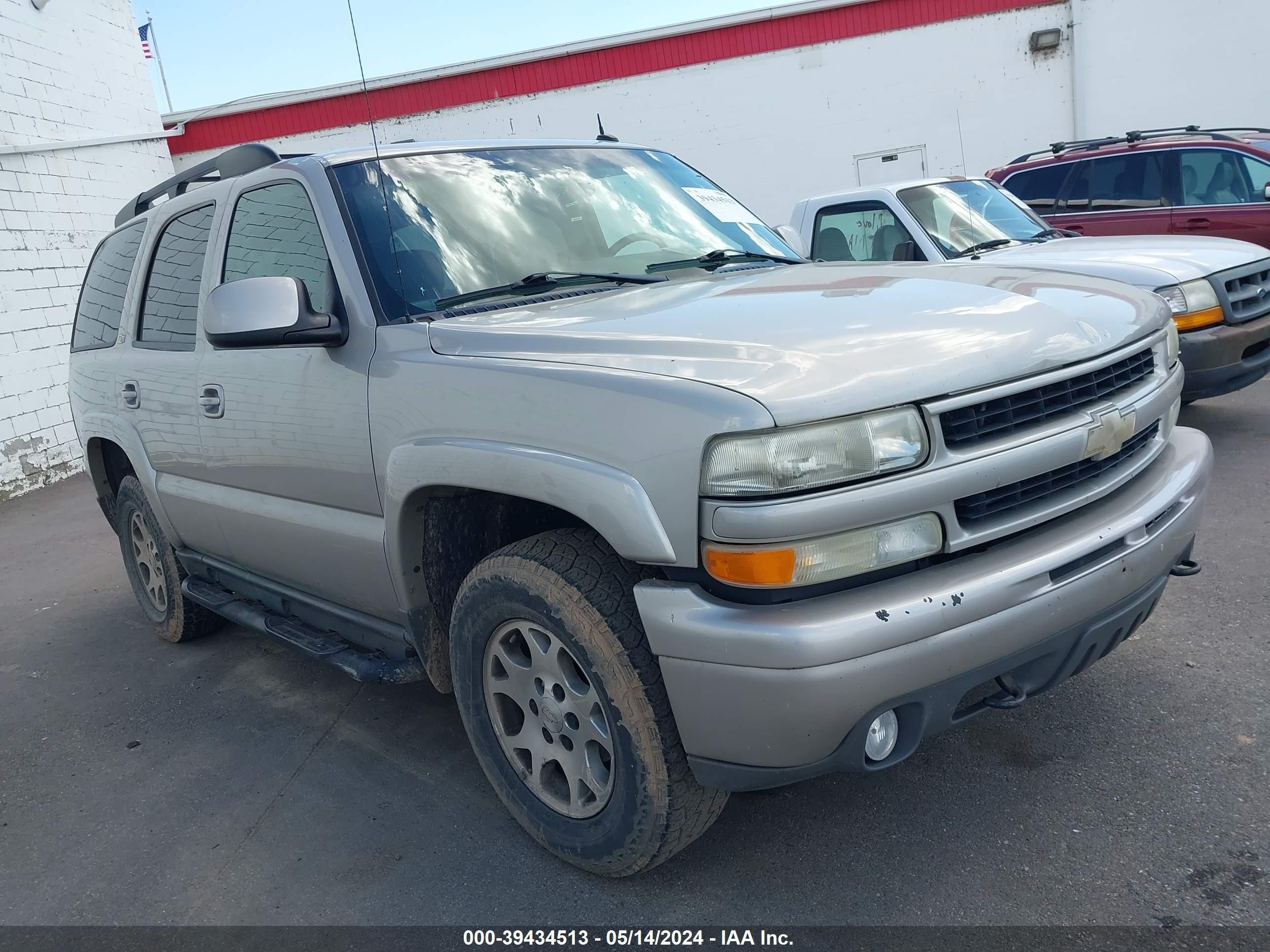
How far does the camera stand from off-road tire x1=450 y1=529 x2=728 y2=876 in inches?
87.0

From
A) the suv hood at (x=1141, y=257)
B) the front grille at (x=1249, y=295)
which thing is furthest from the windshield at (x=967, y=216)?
the front grille at (x=1249, y=295)

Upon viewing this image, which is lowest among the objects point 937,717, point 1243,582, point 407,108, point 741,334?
point 1243,582

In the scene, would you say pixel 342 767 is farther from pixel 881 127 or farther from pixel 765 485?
pixel 881 127

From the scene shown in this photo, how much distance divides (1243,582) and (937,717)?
8.17 ft

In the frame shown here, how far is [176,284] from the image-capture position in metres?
4.02

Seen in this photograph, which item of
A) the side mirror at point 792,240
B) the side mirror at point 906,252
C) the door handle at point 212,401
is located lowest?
the side mirror at point 906,252

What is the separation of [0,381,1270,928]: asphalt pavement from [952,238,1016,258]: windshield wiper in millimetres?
3006

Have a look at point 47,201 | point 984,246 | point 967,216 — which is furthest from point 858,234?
point 47,201

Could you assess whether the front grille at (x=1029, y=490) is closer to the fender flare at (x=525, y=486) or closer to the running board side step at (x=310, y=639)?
the fender flare at (x=525, y=486)

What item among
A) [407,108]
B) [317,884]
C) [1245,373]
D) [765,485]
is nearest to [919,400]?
[765,485]

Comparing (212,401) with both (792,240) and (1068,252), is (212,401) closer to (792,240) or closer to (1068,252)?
(792,240)

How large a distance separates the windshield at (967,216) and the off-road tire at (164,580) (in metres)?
5.04

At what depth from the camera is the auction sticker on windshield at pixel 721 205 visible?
3.67 m

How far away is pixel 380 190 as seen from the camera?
3.06 metres
